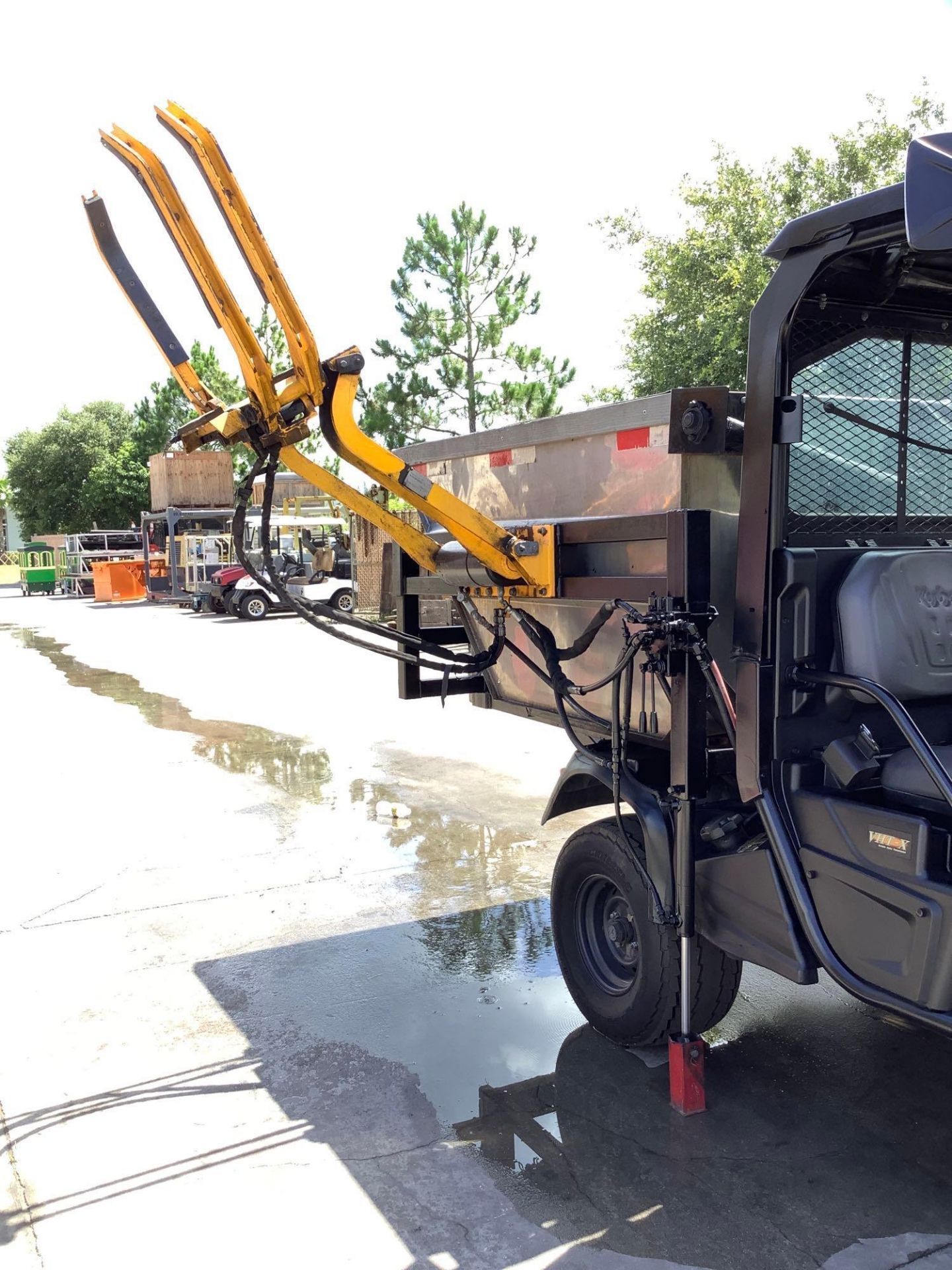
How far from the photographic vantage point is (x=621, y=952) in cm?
391

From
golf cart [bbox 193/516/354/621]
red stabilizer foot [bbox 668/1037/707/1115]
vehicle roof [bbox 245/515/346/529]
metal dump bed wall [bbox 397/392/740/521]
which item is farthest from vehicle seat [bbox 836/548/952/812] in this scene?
vehicle roof [bbox 245/515/346/529]

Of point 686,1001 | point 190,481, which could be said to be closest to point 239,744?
point 686,1001

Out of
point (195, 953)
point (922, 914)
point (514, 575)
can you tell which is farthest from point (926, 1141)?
point (195, 953)

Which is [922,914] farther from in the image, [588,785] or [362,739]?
[362,739]

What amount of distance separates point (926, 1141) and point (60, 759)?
767cm

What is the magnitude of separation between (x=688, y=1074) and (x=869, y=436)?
2085 millimetres

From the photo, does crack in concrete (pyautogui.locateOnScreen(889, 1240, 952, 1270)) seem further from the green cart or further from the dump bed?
the green cart

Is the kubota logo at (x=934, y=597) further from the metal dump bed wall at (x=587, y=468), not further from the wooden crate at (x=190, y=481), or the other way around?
the wooden crate at (x=190, y=481)

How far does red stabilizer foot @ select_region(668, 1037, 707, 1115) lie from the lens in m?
3.38

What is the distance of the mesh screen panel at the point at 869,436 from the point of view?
3.30 meters

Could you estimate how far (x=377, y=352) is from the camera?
32656mm

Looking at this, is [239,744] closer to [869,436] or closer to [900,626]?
[869,436]

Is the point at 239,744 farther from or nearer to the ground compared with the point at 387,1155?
farther from the ground

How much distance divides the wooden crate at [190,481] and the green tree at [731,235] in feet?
45.0
